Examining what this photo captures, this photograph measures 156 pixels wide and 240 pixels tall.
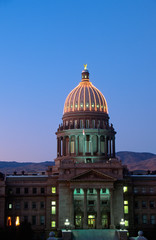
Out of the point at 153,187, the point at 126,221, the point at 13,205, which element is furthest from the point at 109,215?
the point at 13,205

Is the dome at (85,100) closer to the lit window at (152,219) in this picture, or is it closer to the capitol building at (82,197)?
the capitol building at (82,197)

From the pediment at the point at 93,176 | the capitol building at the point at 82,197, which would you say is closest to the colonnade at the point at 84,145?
the capitol building at the point at 82,197

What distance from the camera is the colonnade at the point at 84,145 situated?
138 m

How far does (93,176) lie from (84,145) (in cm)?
2232

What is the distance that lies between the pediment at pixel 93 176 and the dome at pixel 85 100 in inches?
1183

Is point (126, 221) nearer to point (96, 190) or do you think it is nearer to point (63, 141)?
point (96, 190)

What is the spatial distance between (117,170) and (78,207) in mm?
13283

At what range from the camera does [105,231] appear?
341 feet

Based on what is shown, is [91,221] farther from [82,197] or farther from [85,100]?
[85,100]

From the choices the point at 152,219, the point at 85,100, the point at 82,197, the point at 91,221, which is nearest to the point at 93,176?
the point at 82,197

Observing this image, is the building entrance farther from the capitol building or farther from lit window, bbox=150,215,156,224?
lit window, bbox=150,215,156,224

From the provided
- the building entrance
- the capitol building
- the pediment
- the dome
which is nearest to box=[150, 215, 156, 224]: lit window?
the capitol building

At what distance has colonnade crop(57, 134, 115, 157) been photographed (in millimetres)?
138000

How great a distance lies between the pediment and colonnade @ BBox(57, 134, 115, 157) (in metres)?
20.6
